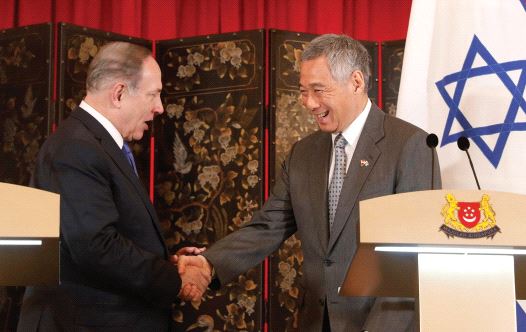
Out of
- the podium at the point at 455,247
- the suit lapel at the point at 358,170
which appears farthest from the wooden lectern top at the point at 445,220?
the suit lapel at the point at 358,170

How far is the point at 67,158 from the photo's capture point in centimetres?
285

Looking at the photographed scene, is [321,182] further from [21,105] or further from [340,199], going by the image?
[21,105]

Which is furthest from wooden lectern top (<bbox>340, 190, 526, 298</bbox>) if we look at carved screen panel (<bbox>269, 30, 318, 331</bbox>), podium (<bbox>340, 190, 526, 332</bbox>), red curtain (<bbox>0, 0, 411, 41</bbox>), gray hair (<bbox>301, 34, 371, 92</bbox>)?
red curtain (<bbox>0, 0, 411, 41</bbox>)

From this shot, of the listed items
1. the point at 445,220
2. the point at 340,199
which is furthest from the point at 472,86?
the point at 445,220

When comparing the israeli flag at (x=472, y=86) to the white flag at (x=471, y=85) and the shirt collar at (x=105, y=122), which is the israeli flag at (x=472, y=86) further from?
the shirt collar at (x=105, y=122)

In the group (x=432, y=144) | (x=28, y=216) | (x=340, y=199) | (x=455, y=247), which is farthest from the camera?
(x=340, y=199)

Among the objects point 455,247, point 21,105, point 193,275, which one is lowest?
point 193,275

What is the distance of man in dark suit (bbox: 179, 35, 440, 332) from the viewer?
114 inches

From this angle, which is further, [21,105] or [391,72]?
[391,72]

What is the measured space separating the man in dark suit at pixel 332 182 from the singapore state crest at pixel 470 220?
68cm

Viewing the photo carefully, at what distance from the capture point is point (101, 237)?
2.80 m

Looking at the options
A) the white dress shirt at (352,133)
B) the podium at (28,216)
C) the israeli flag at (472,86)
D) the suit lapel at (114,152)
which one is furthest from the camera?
the israeli flag at (472,86)

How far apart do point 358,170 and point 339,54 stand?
1.35 feet

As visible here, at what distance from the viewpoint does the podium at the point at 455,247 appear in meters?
2.03
